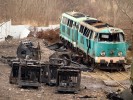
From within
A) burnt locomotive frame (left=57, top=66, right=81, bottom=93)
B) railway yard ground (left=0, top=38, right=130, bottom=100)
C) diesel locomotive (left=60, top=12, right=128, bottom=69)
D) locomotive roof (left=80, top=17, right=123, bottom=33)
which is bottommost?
railway yard ground (left=0, top=38, right=130, bottom=100)

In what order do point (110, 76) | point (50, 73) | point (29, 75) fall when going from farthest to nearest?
1. point (110, 76)
2. point (50, 73)
3. point (29, 75)

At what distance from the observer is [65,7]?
51.9 m

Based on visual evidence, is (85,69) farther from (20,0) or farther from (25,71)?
(20,0)

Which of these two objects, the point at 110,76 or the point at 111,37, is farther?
the point at 111,37

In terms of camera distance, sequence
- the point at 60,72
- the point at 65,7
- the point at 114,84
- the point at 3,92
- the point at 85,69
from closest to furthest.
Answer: the point at 3,92, the point at 60,72, the point at 114,84, the point at 85,69, the point at 65,7

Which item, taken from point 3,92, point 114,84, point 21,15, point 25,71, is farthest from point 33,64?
point 21,15

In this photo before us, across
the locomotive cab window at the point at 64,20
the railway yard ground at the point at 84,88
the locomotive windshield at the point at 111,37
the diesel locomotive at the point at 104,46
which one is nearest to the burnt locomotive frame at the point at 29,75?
the railway yard ground at the point at 84,88

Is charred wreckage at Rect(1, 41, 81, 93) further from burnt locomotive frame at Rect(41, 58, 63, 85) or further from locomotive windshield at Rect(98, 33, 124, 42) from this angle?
locomotive windshield at Rect(98, 33, 124, 42)

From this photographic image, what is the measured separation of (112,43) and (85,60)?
8.13ft

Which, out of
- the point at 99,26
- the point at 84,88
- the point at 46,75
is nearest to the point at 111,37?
the point at 99,26

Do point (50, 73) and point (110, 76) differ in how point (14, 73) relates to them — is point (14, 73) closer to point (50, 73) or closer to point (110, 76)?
point (50, 73)

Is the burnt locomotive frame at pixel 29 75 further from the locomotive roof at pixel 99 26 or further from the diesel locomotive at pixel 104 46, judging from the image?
the locomotive roof at pixel 99 26

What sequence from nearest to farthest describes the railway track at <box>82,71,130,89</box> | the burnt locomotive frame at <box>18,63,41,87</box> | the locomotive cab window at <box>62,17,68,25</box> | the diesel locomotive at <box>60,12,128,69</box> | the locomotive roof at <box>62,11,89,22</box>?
the burnt locomotive frame at <box>18,63,41,87</box>
the railway track at <box>82,71,130,89</box>
the diesel locomotive at <box>60,12,128,69</box>
the locomotive roof at <box>62,11,89,22</box>
the locomotive cab window at <box>62,17,68,25</box>

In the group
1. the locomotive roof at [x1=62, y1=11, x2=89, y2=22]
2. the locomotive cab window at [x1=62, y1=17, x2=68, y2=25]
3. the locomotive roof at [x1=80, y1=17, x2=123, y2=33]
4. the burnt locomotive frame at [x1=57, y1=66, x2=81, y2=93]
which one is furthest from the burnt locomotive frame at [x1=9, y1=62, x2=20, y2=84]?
the locomotive cab window at [x1=62, y1=17, x2=68, y2=25]
